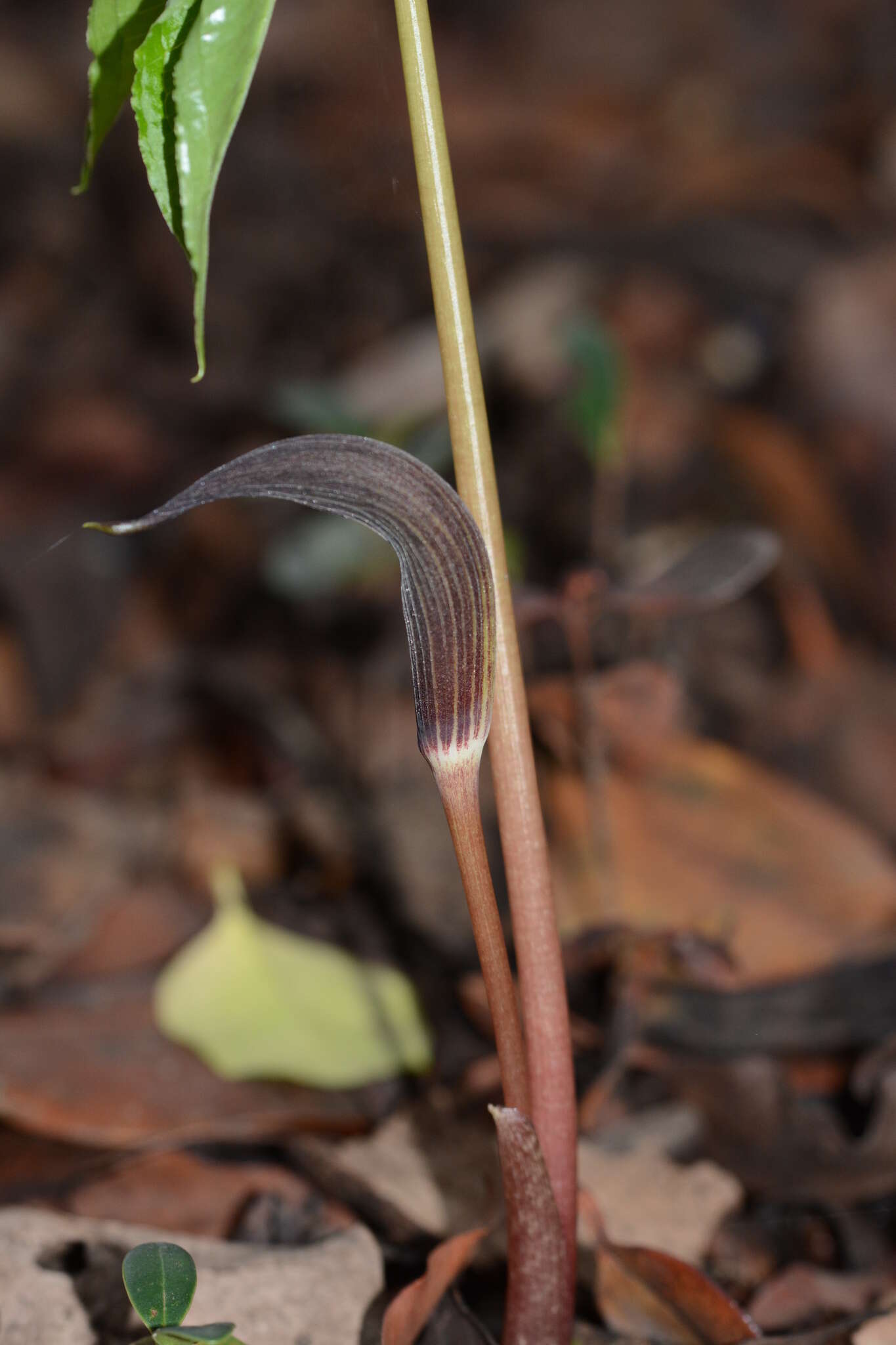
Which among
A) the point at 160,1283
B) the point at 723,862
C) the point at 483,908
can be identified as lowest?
the point at 723,862

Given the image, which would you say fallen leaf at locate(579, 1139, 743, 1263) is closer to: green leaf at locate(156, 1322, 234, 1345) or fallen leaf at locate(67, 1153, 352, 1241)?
fallen leaf at locate(67, 1153, 352, 1241)

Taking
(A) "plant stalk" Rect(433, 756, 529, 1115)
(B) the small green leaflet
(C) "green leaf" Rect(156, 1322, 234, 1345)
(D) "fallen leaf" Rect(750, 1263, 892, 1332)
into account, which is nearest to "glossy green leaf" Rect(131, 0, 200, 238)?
(B) the small green leaflet

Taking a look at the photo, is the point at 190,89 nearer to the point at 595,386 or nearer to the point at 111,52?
the point at 111,52

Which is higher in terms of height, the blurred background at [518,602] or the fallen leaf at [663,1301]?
the fallen leaf at [663,1301]

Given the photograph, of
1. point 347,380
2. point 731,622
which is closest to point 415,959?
point 731,622

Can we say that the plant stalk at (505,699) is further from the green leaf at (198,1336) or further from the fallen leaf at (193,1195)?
the fallen leaf at (193,1195)

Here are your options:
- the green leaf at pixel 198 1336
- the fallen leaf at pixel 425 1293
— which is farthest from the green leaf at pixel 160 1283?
the fallen leaf at pixel 425 1293

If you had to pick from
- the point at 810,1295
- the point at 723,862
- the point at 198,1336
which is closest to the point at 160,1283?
the point at 198,1336
